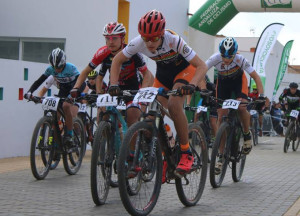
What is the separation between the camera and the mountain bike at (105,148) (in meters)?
6.53

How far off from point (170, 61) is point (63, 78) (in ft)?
11.5

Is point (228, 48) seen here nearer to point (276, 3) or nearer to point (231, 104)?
point (231, 104)

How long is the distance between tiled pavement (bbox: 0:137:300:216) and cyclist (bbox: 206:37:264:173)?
94cm

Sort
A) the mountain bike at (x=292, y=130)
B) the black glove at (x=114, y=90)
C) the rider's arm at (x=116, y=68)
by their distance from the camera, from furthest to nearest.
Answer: the mountain bike at (x=292, y=130) → the rider's arm at (x=116, y=68) → the black glove at (x=114, y=90)

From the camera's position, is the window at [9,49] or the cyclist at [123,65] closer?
the cyclist at [123,65]

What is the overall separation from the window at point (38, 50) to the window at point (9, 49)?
24cm

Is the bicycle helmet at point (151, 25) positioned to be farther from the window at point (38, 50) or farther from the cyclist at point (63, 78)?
the window at point (38, 50)

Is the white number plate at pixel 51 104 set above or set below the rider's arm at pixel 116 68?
below

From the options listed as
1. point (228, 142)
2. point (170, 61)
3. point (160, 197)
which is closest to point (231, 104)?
point (228, 142)

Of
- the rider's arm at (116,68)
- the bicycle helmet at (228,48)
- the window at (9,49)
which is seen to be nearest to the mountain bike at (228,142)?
the bicycle helmet at (228,48)

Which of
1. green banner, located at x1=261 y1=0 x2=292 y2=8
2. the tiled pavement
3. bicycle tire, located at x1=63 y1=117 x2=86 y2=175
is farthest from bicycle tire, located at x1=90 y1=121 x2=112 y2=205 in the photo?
green banner, located at x1=261 y1=0 x2=292 y2=8

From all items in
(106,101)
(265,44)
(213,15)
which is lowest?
(106,101)

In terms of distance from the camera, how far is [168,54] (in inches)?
272

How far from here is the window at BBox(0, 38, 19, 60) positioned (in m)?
17.8
